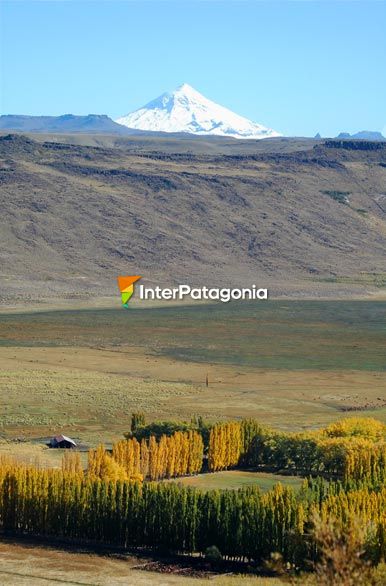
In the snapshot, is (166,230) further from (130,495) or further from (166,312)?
(130,495)

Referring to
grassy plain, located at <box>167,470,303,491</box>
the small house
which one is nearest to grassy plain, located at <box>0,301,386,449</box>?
the small house

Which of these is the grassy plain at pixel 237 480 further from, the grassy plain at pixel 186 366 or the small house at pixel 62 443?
the grassy plain at pixel 186 366

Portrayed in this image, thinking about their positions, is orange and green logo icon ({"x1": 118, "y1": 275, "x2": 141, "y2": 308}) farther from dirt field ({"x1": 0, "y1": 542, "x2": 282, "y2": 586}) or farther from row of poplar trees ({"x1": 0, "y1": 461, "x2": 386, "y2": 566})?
dirt field ({"x1": 0, "y1": 542, "x2": 282, "y2": 586})

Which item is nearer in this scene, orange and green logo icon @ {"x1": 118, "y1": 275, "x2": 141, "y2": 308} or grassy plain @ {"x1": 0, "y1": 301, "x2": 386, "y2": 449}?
grassy plain @ {"x1": 0, "y1": 301, "x2": 386, "y2": 449}

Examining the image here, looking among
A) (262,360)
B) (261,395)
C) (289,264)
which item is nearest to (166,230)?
(289,264)

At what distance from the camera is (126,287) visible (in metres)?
162

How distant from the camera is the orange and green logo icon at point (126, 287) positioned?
15452 cm

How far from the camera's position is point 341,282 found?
174125mm

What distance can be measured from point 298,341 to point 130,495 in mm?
73321

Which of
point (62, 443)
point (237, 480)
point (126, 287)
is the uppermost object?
point (126, 287)

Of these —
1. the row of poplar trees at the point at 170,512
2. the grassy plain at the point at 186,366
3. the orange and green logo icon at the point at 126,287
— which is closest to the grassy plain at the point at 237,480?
the row of poplar trees at the point at 170,512

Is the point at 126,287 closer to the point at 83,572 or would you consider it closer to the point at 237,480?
the point at 237,480

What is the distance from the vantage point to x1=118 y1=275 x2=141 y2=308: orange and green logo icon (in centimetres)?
15452

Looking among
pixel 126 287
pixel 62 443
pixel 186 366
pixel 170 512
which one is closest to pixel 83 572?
pixel 170 512
